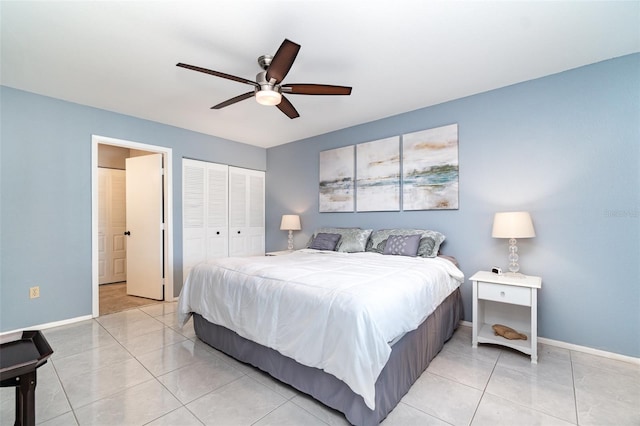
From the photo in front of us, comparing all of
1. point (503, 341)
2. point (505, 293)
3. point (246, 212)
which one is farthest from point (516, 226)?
point (246, 212)

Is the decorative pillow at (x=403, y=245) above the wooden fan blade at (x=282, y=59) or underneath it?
underneath

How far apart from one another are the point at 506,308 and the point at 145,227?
4845 millimetres

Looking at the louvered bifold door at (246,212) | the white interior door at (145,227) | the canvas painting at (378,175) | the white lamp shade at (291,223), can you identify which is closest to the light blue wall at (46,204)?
the white interior door at (145,227)

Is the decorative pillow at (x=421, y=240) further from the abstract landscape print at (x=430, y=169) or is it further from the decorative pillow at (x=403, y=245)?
the abstract landscape print at (x=430, y=169)

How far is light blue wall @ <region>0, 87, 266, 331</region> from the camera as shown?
2.95 m

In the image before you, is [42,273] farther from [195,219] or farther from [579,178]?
[579,178]

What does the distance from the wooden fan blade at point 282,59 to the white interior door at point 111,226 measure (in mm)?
4891

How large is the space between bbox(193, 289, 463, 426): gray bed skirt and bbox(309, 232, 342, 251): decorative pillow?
5.04 feet

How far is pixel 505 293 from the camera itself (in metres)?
2.50

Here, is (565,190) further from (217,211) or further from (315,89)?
(217,211)

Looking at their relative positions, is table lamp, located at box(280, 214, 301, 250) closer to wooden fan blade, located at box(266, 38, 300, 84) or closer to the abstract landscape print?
the abstract landscape print

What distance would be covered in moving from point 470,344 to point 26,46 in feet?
15.2

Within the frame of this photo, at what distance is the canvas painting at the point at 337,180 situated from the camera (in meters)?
4.21

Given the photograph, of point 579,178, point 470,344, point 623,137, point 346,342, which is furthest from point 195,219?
point 623,137
